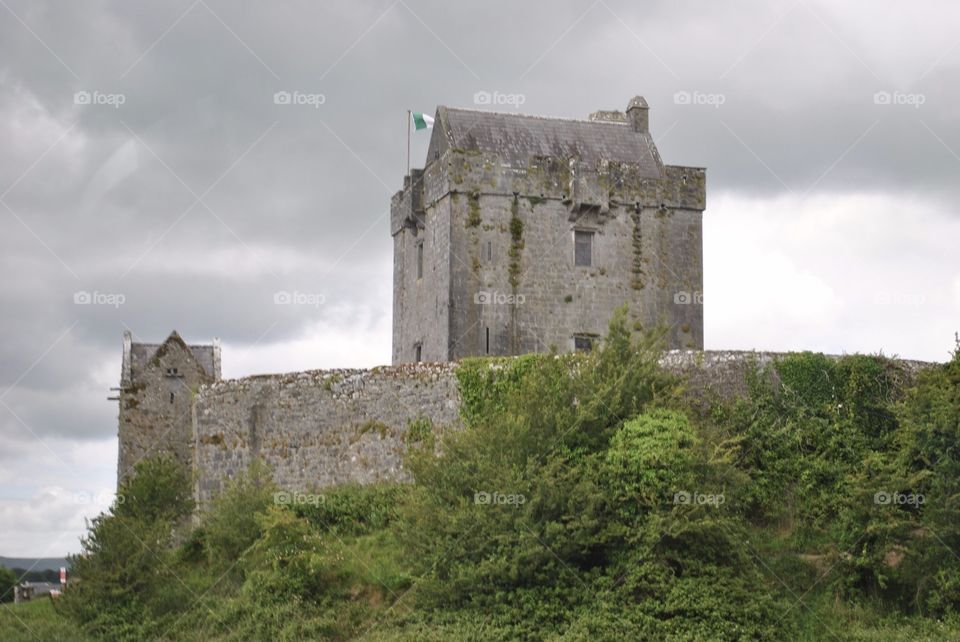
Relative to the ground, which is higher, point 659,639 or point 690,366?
point 690,366

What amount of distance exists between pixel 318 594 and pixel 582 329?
13.2 metres

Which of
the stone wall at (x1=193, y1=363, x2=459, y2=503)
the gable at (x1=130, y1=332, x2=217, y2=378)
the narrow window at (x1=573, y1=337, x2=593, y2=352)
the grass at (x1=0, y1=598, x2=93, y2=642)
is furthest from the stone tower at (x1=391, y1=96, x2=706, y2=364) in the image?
the grass at (x1=0, y1=598, x2=93, y2=642)

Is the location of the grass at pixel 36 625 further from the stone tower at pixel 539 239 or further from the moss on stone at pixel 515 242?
the moss on stone at pixel 515 242

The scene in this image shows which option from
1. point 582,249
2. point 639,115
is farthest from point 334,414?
point 639,115

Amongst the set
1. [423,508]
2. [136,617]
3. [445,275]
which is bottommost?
[136,617]

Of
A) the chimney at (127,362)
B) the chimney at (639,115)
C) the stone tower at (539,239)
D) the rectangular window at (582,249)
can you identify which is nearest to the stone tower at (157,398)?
the chimney at (127,362)

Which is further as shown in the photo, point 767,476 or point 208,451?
point 208,451

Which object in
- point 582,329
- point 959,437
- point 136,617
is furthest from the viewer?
point 582,329

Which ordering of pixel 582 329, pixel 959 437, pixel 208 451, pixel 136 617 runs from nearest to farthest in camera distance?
pixel 959 437, pixel 136 617, pixel 208 451, pixel 582 329

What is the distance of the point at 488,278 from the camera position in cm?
4025

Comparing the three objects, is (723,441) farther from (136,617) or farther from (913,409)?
(136,617)

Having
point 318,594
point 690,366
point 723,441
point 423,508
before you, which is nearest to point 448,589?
point 423,508

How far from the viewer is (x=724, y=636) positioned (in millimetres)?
26156

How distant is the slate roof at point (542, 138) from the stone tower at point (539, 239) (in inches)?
1.8
